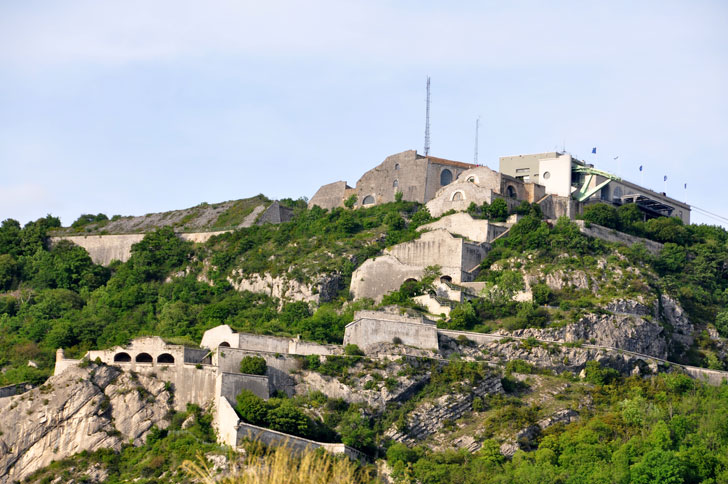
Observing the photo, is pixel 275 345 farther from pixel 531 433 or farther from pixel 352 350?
pixel 531 433

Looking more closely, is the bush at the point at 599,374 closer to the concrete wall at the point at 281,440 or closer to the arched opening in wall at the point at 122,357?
the concrete wall at the point at 281,440

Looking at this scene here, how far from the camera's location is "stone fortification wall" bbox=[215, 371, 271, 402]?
5756 centimetres

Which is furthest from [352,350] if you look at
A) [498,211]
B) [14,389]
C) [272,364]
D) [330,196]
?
[330,196]

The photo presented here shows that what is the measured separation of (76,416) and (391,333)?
50.5 ft

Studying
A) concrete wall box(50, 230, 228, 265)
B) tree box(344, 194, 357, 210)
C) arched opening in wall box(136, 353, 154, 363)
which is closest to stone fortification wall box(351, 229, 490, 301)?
tree box(344, 194, 357, 210)

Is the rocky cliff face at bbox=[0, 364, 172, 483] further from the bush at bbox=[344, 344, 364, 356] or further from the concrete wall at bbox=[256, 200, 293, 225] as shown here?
the concrete wall at bbox=[256, 200, 293, 225]

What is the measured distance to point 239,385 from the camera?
57875 millimetres

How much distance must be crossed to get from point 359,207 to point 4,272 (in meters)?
23.0

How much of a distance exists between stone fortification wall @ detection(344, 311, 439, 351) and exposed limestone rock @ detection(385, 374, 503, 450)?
12.2ft

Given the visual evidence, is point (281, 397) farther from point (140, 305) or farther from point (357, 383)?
point (140, 305)

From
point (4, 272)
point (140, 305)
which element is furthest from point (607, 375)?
point (4, 272)

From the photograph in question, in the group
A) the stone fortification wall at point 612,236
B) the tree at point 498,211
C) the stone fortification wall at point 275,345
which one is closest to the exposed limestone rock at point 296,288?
the stone fortification wall at point 275,345

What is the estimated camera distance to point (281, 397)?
192 feet

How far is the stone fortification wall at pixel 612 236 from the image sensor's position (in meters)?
74.6
